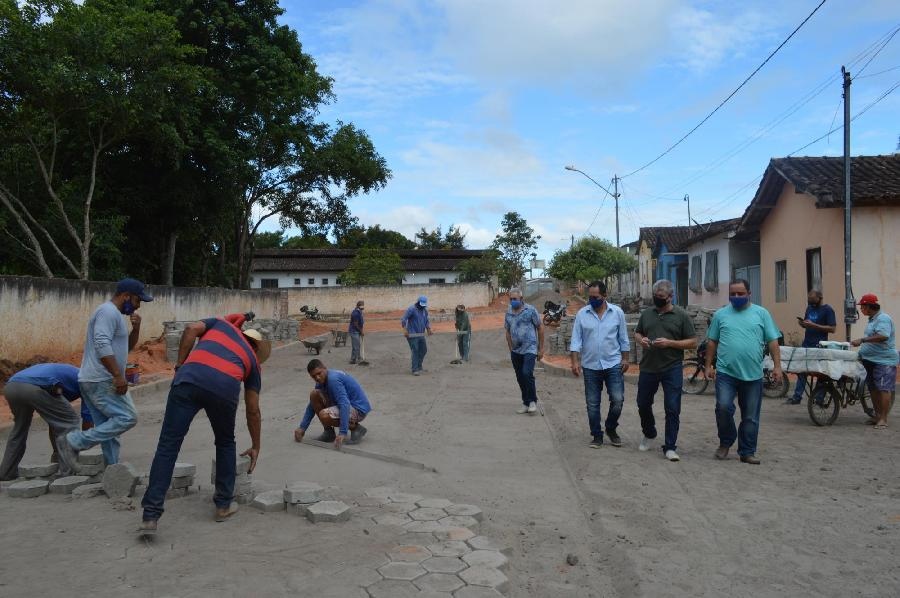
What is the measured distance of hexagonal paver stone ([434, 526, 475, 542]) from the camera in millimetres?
4562

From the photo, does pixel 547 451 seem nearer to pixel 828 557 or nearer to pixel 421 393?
pixel 828 557

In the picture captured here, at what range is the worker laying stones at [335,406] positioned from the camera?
731 centimetres

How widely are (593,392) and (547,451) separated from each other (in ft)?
2.79

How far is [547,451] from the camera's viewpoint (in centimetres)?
756

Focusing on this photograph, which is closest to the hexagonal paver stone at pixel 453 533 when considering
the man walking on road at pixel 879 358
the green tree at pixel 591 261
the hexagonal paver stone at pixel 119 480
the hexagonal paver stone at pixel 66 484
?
the hexagonal paver stone at pixel 119 480

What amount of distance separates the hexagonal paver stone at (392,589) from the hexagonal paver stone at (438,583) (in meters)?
0.05

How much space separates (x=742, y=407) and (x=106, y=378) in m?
5.97

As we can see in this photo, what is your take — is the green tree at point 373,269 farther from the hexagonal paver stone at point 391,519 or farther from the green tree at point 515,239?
the hexagonal paver stone at point 391,519

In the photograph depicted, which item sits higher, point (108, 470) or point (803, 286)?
point (803, 286)

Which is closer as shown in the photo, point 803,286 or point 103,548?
point 103,548

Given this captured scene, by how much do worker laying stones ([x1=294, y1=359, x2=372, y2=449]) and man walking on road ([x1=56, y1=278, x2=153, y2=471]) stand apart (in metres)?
1.95

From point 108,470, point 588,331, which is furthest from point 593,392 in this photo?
point 108,470

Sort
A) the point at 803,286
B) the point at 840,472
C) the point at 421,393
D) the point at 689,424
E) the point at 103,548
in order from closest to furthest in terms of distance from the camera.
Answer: the point at 103,548 < the point at 840,472 < the point at 689,424 < the point at 421,393 < the point at 803,286

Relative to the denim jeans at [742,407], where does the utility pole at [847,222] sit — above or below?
above
